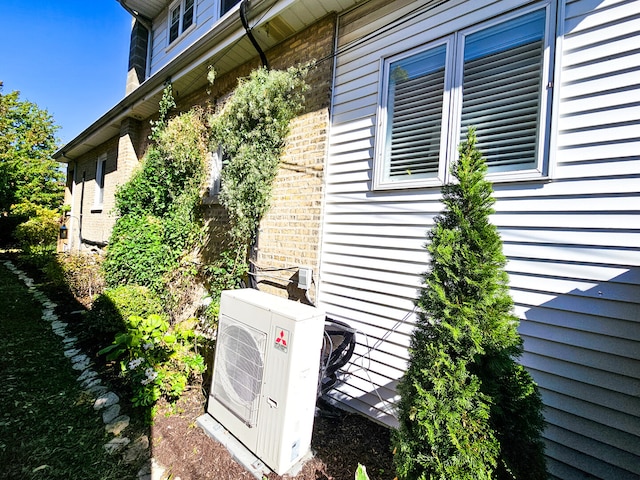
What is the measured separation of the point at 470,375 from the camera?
5.81 feet

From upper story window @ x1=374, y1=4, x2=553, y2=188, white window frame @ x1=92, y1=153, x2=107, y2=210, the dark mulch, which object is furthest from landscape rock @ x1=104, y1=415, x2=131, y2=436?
white window frame @ x1=92, y1=153, x2=107, y2=210

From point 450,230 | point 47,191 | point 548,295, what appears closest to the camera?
point 450,230

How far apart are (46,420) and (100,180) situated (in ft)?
31.8

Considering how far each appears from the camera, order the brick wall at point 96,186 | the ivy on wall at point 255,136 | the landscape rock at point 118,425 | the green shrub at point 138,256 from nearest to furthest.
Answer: the landscape rock at point 118,425 < the ivy on wall at point 255,136 < the green shrub at point 138,256 < the brick wall at point 96,186

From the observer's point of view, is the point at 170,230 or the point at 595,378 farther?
the point at 170,230

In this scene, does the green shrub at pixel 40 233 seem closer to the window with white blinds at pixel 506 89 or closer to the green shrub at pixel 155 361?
the green shrub at pixel 155 361

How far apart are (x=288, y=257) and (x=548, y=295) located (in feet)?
9.29

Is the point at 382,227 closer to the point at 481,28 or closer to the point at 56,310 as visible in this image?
the point at 481,28

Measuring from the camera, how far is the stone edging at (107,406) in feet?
7.86

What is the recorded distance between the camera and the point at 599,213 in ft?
6.89

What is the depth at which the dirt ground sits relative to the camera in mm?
2285

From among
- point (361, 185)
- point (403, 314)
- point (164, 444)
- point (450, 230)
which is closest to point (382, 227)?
point (361, 185)

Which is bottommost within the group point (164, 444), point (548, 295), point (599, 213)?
point (164, 444)

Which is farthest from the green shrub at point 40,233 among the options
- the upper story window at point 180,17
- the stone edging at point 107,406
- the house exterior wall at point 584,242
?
the house exterior wall at point 584,242
